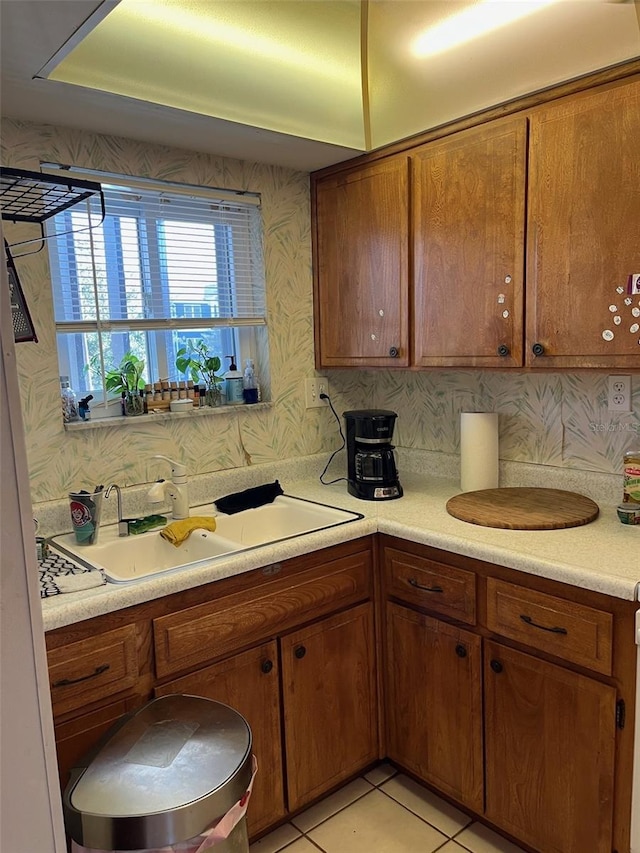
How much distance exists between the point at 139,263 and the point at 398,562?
1.30m

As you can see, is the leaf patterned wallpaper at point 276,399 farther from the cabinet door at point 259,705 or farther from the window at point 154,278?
the cabinet door at point 259,705

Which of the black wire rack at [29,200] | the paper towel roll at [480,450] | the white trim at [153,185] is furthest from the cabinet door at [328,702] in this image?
the white trim at [153,185]

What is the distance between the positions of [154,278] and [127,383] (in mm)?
374

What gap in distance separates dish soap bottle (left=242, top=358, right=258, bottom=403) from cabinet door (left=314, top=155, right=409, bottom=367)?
0.96ft

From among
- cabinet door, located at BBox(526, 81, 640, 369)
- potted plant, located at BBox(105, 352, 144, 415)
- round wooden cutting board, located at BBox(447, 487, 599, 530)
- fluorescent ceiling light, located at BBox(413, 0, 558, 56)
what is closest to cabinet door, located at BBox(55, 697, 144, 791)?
potted plant, located at BBox(105, 352, 144, 415)

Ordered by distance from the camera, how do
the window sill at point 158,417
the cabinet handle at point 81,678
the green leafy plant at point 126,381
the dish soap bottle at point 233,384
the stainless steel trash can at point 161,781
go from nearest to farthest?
the stainless steel trash can at point 161,781 < the cabinet handle at point 81,678 < the window sill at point 158,417 < the green leafy plant at point 126,381 < the dish soap bottle at point 233,384

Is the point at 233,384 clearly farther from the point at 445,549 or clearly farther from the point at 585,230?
the point at 585,230

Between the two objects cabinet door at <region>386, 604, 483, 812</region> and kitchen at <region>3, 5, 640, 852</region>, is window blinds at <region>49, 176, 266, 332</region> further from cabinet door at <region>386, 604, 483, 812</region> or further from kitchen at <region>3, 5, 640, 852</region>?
cabinet door at <region>386, 604, 483, 812</region>

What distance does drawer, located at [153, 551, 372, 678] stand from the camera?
161 cm

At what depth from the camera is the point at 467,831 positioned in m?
1.90

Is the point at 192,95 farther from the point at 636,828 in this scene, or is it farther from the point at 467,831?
the point at 467,831

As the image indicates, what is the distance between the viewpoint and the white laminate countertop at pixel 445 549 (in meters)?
1.45

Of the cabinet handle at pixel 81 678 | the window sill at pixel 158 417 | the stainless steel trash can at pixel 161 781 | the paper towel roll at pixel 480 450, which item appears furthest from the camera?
the paper towel roll at pixel 480 450

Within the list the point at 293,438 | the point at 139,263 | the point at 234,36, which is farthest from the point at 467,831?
the point at 234,36
